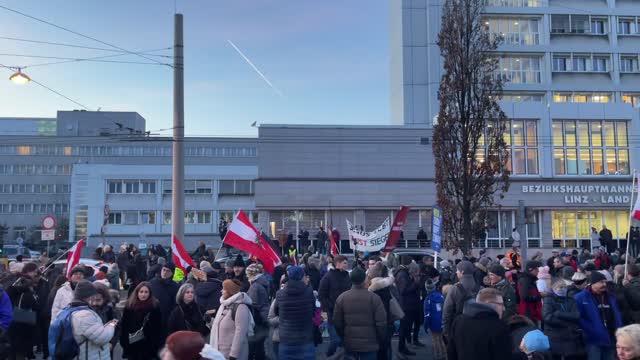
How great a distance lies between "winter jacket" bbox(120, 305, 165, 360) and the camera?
24.7 ft

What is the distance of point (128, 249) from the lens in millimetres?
21750

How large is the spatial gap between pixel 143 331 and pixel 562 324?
18.2ft

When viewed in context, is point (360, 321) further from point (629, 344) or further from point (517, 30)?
point (517, 30)

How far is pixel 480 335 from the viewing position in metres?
5.71

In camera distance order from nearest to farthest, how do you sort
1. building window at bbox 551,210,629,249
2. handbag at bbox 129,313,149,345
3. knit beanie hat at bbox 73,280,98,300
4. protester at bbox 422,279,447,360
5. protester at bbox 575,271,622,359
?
knit beanie hat at bbox 73,280,98,300 < handbag at bbox 129,313,149,345 < protester at bbox 575,271,622,359 < protester at bbox 422,279,447,360 < building window at bbox 551,210,629,249

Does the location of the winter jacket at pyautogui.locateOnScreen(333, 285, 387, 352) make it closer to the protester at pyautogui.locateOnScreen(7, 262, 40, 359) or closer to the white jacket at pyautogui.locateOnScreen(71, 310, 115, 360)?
the white jacket at pyautogui.locateOnScreen(71, 310, 115, 360)

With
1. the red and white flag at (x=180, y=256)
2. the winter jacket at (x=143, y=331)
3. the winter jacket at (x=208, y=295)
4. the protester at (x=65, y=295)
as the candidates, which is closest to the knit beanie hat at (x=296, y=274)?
the winter jacket at (x=208, y=295)

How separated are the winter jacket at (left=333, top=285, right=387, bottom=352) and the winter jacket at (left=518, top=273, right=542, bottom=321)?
2759mm

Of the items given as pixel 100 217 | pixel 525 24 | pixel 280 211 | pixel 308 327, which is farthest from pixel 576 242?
pixel 100 217

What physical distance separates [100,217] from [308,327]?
55244 mm

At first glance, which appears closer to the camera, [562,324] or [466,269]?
[562,324]

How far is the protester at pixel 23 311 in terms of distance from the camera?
9398 mm

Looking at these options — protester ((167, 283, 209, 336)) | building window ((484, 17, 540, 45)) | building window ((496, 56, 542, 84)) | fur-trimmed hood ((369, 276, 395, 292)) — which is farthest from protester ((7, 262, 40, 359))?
building window ((484, 17, 540, 45))

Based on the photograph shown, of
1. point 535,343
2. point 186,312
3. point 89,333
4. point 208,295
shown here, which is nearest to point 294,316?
point 186,312
